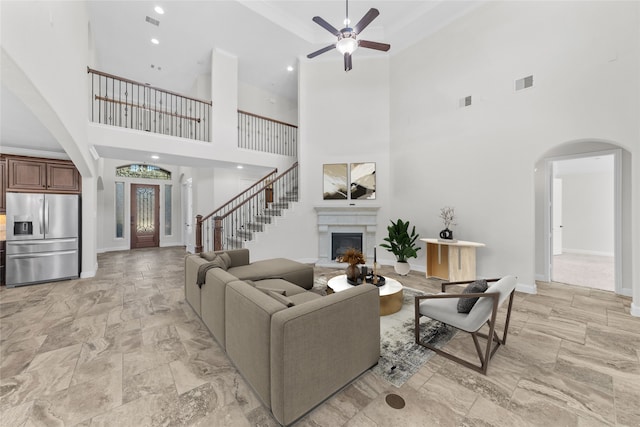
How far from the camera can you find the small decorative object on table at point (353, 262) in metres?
3.27

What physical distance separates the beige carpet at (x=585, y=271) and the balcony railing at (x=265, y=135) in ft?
23.2

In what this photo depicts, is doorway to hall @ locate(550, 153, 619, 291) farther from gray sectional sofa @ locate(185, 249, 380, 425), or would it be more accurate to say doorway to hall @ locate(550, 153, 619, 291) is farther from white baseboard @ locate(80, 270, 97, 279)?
white baseboard @ locate(80, 270, 97, 279)

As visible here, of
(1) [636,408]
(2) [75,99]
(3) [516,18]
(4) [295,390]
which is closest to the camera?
(4) [295,390]

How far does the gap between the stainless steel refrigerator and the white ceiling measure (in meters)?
1.03

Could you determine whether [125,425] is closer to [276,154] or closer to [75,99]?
[75,99]

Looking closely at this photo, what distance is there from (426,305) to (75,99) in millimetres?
5243

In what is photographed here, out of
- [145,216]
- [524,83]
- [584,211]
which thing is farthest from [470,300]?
[145,216]

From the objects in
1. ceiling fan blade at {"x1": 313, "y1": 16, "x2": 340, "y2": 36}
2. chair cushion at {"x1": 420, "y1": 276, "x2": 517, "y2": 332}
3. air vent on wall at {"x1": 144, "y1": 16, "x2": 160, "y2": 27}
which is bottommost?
chair cushion at {"x1": 420, "y1": 276, "x2": 517, "y2": 332}

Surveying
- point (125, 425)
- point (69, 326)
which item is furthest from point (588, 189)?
point (69, 326)

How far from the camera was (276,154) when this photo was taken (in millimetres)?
7125

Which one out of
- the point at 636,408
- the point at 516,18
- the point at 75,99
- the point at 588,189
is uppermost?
the point at 516,18

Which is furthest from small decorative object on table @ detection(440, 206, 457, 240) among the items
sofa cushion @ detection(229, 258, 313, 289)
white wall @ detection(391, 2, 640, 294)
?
sofa cushion @ detection(229, 258, 313, 289)

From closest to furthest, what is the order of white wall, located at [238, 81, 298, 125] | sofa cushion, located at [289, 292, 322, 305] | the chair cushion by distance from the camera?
the chair cushion < sofa cushion, located at [289, 292, 322, 305] < white wall, located at [238, 81, 298, 125]

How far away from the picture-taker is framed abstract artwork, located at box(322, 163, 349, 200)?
20.6 ft
